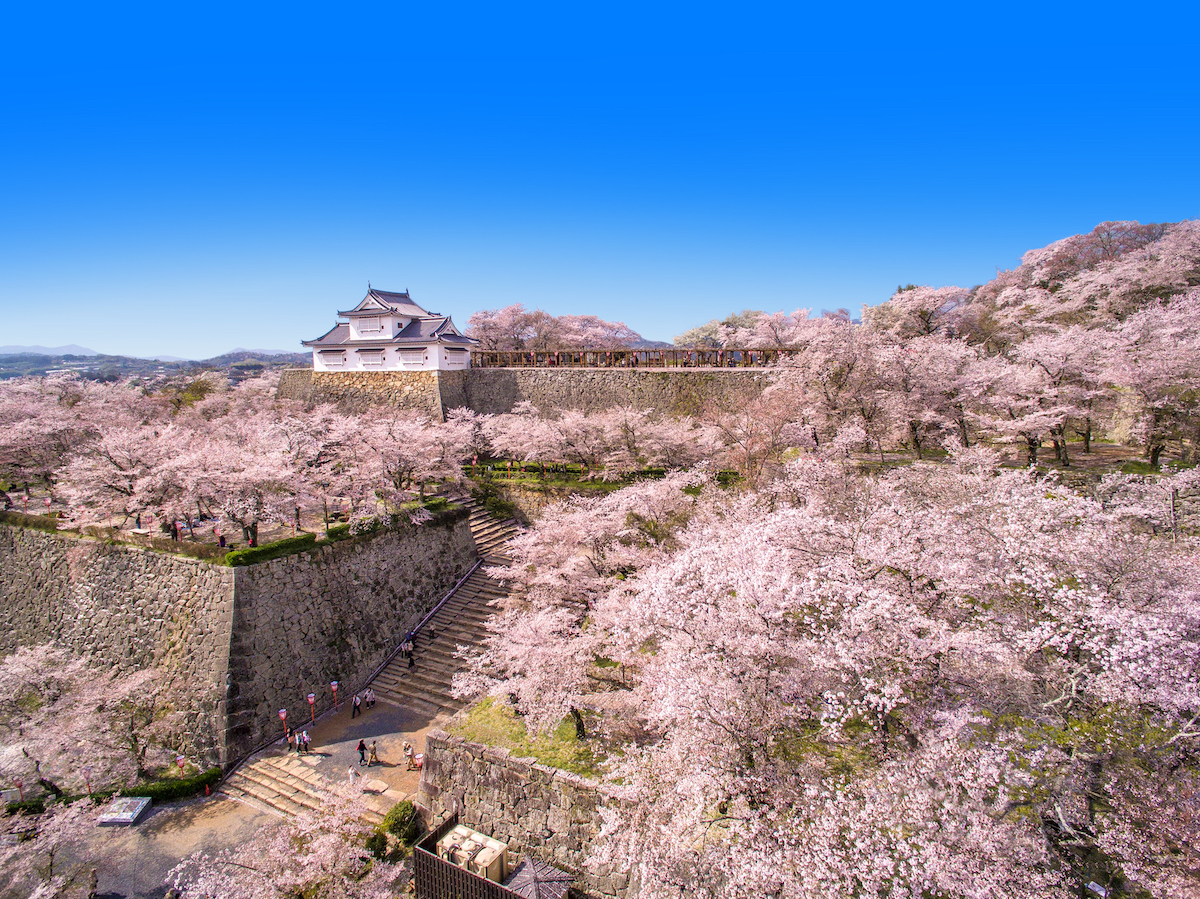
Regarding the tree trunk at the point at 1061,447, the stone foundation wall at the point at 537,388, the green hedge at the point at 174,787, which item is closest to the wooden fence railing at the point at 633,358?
the stone foundation wall at the point at 537,388

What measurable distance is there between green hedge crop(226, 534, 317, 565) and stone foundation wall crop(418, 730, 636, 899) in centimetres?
651

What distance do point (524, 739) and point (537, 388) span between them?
16741 mm

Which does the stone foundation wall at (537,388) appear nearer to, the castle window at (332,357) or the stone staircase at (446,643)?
the castle window at (332,357)

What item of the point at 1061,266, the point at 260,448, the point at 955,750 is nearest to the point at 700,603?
the point at 955,750

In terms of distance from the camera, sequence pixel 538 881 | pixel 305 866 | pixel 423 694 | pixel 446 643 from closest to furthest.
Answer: pixel 538 881 → pixel 305 866 → pixel 423 694 → pixel 446 643

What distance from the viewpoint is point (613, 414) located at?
20359mm

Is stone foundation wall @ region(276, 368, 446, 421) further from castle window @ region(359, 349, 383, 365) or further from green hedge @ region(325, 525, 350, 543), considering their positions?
green hedge @ region(325, 525, 350, 543)

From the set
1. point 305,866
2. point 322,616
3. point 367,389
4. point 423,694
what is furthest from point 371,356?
point 305,866

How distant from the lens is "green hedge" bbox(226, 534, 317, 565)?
12672 mm

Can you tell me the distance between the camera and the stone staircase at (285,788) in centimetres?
1071

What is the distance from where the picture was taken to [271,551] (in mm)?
13234

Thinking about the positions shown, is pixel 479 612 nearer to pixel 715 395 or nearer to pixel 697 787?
pixel 697 787

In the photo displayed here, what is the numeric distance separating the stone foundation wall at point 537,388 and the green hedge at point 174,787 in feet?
48.2

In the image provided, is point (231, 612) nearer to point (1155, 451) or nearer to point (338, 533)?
point (338, 533)
